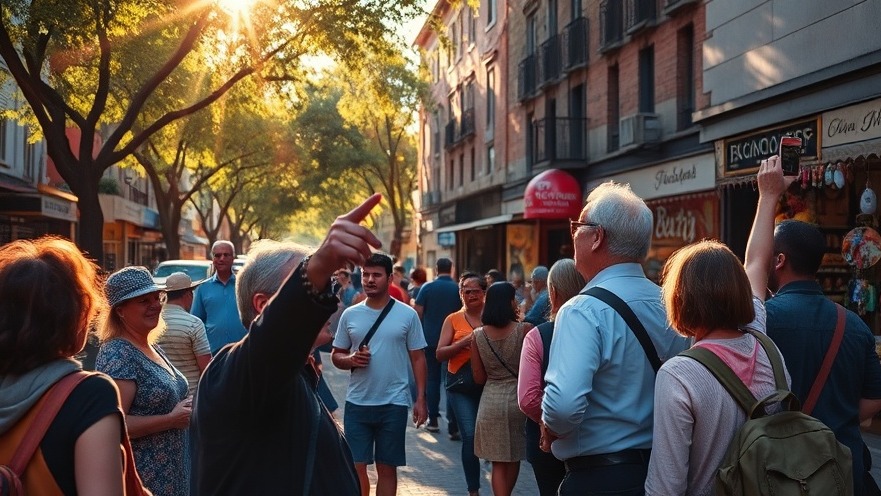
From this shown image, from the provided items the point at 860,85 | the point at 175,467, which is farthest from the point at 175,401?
the point at 860,85

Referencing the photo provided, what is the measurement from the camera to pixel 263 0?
53.3ft

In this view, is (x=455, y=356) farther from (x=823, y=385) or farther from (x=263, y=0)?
(x=263, y=0)

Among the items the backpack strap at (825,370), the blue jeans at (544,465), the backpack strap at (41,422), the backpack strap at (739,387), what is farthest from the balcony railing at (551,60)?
the backpack strap at (41,422)

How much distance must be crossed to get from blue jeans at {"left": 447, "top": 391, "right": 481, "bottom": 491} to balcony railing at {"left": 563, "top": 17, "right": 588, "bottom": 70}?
15208 mm

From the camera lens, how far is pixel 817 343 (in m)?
3.82

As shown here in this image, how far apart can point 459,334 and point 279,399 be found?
575cm

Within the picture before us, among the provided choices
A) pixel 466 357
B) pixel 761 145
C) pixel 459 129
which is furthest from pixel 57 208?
pixel 466 357

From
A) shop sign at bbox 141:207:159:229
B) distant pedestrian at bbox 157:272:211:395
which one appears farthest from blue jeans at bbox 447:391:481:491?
shop sign at bbox 141:207:159:229

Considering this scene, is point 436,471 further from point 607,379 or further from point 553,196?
point 553,196

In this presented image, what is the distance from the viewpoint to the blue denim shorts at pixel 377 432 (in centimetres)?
638

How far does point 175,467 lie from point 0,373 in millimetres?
1774

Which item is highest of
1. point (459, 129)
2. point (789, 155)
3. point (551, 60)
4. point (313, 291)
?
point (551, 60)

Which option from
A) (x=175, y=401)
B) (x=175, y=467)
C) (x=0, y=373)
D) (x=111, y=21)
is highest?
(x=111, y=21)

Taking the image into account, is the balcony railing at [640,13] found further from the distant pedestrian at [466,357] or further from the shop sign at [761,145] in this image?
the distant pedestrian at [466,357]
